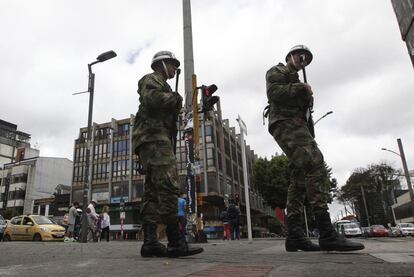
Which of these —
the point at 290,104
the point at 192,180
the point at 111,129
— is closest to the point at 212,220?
the point at 111,129

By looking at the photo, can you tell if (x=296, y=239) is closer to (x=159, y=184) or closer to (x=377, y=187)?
(x=159, y=184)

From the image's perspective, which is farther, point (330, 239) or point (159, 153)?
point (159, 153)

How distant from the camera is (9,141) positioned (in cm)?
6844

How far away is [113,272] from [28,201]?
6097 cm

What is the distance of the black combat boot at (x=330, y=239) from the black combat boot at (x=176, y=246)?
3.95ft

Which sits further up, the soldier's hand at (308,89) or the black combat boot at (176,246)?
the soldier's hand at (308,89)

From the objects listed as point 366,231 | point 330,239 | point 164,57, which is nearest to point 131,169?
point 366,231

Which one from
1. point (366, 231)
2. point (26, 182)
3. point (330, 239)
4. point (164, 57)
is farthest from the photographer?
point (26, 182)

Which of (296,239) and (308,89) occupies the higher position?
(308,89)

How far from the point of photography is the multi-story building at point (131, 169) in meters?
45.6

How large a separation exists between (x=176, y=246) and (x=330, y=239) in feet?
4.76

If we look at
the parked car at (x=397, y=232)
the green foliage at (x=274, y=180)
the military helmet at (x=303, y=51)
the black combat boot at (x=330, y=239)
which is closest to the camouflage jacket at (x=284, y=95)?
the military helmet at (x=303, y=51)

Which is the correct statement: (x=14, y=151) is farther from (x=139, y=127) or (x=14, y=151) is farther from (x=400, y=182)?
(x=139, y=127)

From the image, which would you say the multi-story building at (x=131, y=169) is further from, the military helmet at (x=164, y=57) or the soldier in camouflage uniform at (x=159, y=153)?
the soldier in camouflage uniform at (x=159, y=153)
